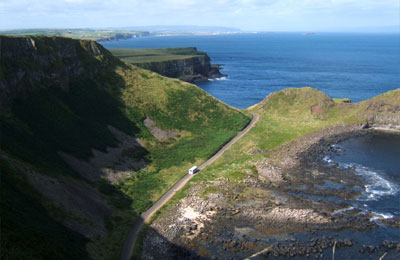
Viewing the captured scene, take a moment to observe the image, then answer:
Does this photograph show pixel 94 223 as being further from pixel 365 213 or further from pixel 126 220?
pixel 365 213

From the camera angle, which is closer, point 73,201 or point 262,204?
point 73,201

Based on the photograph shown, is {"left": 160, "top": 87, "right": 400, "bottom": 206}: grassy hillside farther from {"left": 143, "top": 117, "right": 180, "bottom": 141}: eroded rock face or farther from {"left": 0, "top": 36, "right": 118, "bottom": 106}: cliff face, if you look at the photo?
{"left": 0, "top": 36, "right": 118, "bottom": 106}: cliff face

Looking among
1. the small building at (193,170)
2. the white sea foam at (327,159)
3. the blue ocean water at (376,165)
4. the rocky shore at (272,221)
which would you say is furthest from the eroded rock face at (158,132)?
the blue ocean water at (376,165)

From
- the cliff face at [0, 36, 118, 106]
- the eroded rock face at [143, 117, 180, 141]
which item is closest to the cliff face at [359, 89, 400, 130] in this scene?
the eroded rock face at [143, 117, 180, 141]

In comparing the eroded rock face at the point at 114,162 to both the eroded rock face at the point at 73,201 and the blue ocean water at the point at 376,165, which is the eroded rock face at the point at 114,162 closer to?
the eroded rock face at the point at 73,201

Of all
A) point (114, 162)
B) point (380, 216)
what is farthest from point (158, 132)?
point (380, 216)

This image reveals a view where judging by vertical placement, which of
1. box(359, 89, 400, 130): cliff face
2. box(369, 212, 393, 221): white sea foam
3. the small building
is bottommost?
box(369, 212, 393, 221): white sea foam

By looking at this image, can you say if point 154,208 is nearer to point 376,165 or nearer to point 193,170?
point 193,170
